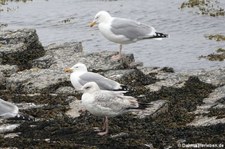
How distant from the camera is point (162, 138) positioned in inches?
336

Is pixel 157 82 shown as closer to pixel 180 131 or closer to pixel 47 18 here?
pixel 180 131

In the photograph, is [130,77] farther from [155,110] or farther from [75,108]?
[155,110]

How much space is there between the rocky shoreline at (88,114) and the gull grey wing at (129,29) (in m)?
0.72

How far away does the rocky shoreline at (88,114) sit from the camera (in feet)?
28.2

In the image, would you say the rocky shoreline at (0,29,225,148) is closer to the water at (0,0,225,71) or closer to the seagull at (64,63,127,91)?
the seagull at (64,63,127,91)

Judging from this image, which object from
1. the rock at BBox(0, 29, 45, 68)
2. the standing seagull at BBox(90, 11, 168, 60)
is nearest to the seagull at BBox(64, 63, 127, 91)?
the standing seagull at BBox(90, 11, 168, 60)

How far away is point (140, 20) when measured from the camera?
2466cm

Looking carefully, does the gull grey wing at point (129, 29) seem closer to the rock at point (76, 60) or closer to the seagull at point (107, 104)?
the rock at point (76, 60)

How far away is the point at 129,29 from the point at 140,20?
10.2m

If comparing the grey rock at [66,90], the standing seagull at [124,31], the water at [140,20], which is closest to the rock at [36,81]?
the grey rock at [66,90]

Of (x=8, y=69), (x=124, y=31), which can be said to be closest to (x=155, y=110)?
(x=124, y=31)

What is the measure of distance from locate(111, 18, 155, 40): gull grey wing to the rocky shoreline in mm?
718

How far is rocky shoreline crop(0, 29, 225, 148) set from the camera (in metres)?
8.59

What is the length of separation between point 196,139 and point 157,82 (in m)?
4.83
